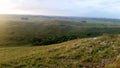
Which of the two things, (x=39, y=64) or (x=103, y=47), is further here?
(x=103, y=47)

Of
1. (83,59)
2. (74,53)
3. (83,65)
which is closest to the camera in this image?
(83,65)

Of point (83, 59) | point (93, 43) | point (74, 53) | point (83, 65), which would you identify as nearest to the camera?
point (83, 65)

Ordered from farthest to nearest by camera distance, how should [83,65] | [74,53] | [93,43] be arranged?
[93,43] < [74,53] < [83,65]

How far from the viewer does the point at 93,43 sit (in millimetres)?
35469

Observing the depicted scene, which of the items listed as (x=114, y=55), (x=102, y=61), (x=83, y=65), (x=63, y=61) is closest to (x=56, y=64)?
(x=63, y=61)

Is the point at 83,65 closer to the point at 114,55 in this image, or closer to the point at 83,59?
the point at 83,59

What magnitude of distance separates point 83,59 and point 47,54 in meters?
7.31

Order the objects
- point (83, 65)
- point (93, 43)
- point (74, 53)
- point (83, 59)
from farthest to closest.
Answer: point (93, 43)
point (74, 53)
point (83, 59)
point (83, 65)

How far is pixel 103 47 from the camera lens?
33.1m

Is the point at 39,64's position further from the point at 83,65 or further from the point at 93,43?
the point at 93,43

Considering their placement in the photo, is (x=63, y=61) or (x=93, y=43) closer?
(x=63, y=61)

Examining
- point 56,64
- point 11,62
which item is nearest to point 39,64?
point 56,64

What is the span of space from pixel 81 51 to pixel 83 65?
6.20 meters

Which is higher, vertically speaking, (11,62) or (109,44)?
(109,44)
